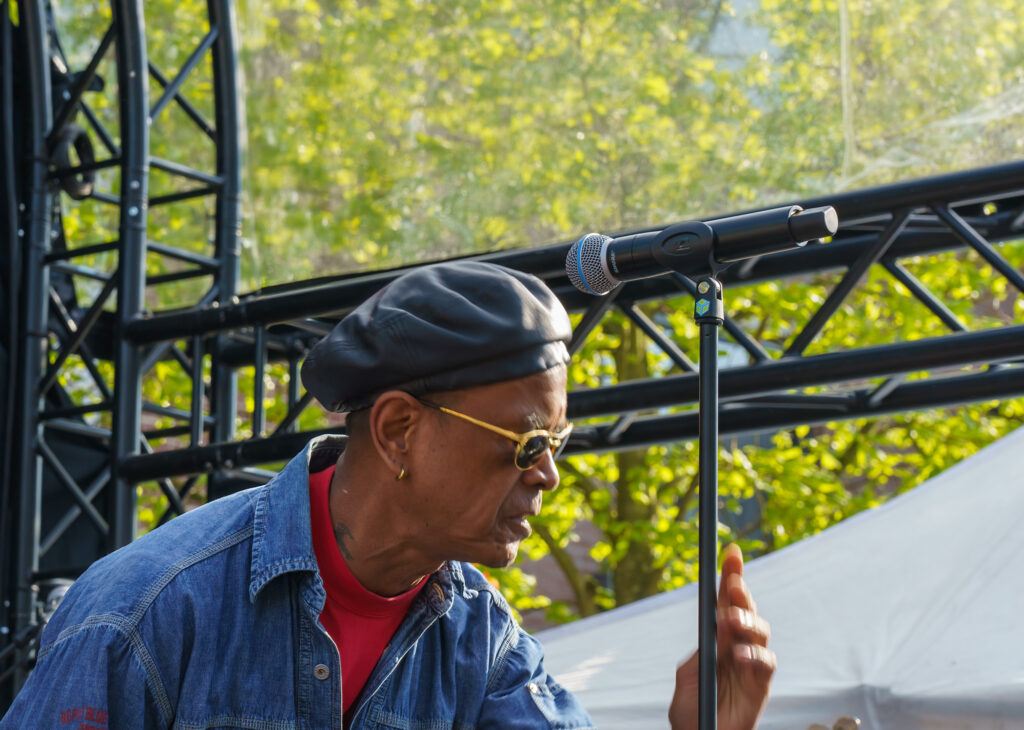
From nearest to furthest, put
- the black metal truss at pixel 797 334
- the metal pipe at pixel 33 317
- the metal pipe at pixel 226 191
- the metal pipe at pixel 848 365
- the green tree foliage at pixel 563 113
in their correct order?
the metal pipe at pixel 848 365
the black metal truss at pixel 797 334
the green tree foliage at pixel 563 113
the metal pipe at pixel 33 317
the metal pipe at pixel 226 191

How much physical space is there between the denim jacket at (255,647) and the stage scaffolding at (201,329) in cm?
230

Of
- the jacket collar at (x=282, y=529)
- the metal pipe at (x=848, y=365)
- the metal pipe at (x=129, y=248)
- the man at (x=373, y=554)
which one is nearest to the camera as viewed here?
the man at (x=373, y=554)

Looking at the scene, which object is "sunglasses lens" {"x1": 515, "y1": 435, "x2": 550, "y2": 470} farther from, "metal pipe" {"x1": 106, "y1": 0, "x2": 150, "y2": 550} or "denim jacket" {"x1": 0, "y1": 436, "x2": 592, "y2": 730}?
"metal pipe" {"x1": 106, "y1": 0, "x2": 150, "y2": 550}

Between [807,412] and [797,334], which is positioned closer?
[797,334]

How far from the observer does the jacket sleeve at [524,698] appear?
208cm

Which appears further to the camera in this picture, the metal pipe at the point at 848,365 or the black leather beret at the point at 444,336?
the metal pipe at the point at 848,365

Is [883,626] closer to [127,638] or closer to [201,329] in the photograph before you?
[127,638]

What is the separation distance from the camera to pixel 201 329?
511 cm

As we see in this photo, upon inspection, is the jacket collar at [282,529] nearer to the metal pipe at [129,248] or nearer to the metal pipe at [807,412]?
the metal pipe at [807,412]

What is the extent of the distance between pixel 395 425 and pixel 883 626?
8.09 feet

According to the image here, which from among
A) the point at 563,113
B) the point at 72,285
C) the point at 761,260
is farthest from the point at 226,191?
the point at 761,260

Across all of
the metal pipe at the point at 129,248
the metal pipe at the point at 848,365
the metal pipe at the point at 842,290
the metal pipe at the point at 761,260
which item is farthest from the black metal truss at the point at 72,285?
the metal pipe at the point at 842,290

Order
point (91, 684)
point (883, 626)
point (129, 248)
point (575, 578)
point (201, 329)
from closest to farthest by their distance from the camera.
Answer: point (91, 684)
point (883, 626)
point (201, 329)
point (129, 248)
point (575, 578)

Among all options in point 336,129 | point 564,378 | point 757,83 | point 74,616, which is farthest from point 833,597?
point 336,129
